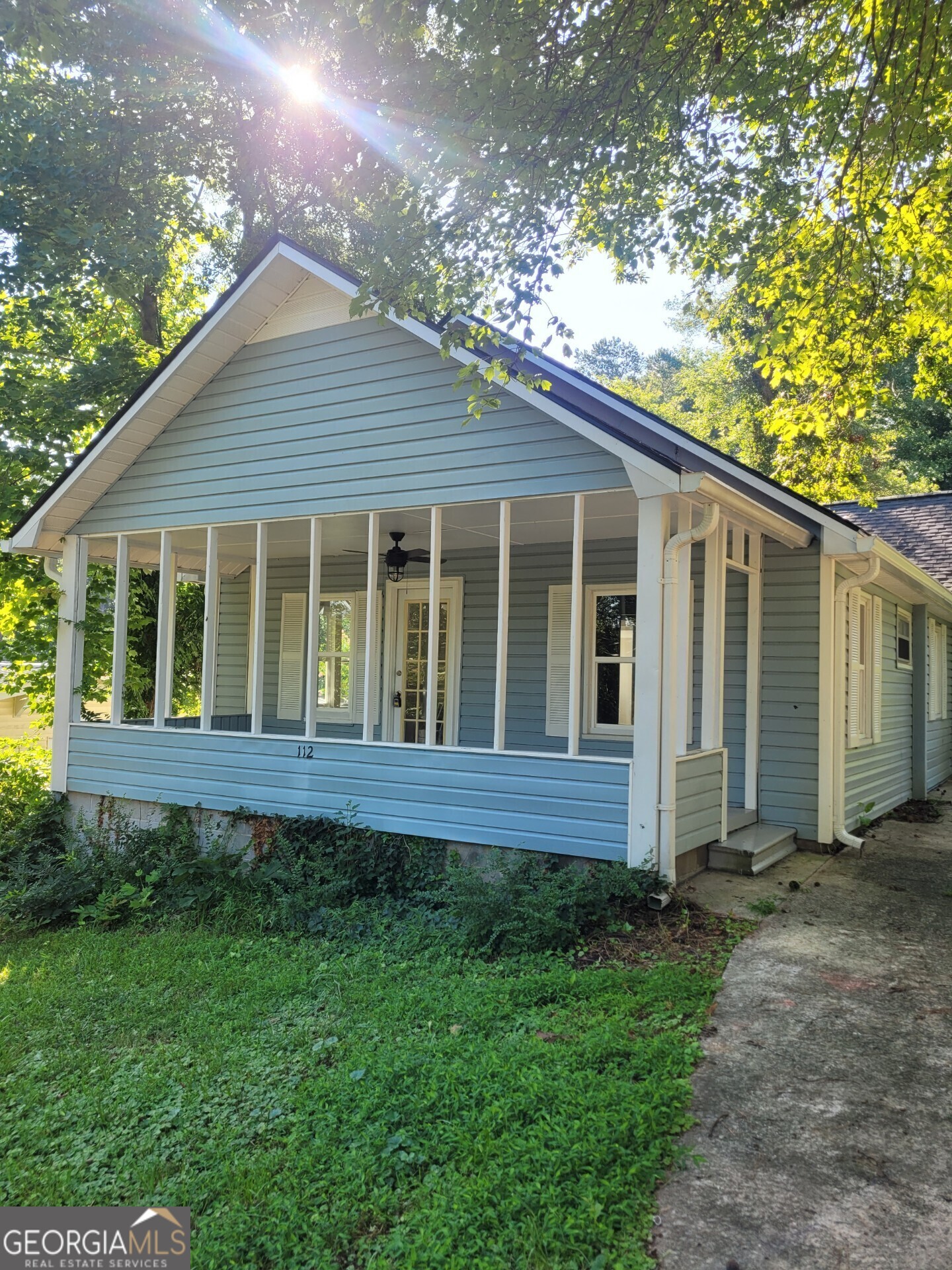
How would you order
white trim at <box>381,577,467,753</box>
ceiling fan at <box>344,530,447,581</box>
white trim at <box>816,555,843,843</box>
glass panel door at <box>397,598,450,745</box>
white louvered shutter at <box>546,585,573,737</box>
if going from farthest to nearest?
glass panel door at <box>397,598,450,745</box> → white trim at <box>381,577,467,753</box> → ceiling fan at <box>344,530,447,581</box> → white louvered shutter at <box>546,585,573,737</box> → white trim at <box>816,555,843,843</box>

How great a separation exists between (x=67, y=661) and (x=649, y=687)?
7.13m

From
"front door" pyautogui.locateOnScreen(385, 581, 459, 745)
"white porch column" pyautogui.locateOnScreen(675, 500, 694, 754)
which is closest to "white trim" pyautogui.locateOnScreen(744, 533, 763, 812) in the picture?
"white porch column" pyautogui.locateOnScreen(675, 500, 694, 754)

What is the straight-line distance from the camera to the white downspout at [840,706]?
25.0 feet

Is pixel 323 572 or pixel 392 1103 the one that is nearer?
pixel 392 1103

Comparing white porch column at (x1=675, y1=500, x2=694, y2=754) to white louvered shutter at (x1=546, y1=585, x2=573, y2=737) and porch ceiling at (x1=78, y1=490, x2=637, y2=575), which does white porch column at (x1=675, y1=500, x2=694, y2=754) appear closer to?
porch ceiling at (x1=78, y1=490, x2=637, y2=575)

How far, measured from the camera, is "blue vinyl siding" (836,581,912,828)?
8.45 m

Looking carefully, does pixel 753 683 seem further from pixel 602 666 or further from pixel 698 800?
pixel 698 800

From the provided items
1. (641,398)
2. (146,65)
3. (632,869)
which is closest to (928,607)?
(632,869)

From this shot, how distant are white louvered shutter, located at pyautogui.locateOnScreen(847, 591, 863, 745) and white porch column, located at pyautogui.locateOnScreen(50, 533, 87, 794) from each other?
8.46 m

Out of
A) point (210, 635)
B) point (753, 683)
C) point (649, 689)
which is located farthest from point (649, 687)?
point (210, 635)

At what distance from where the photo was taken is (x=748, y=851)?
21.7 ft

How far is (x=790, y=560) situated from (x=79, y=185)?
1147cm

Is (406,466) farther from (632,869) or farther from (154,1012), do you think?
(154,1012)

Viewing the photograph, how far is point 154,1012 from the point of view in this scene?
5.04 m
